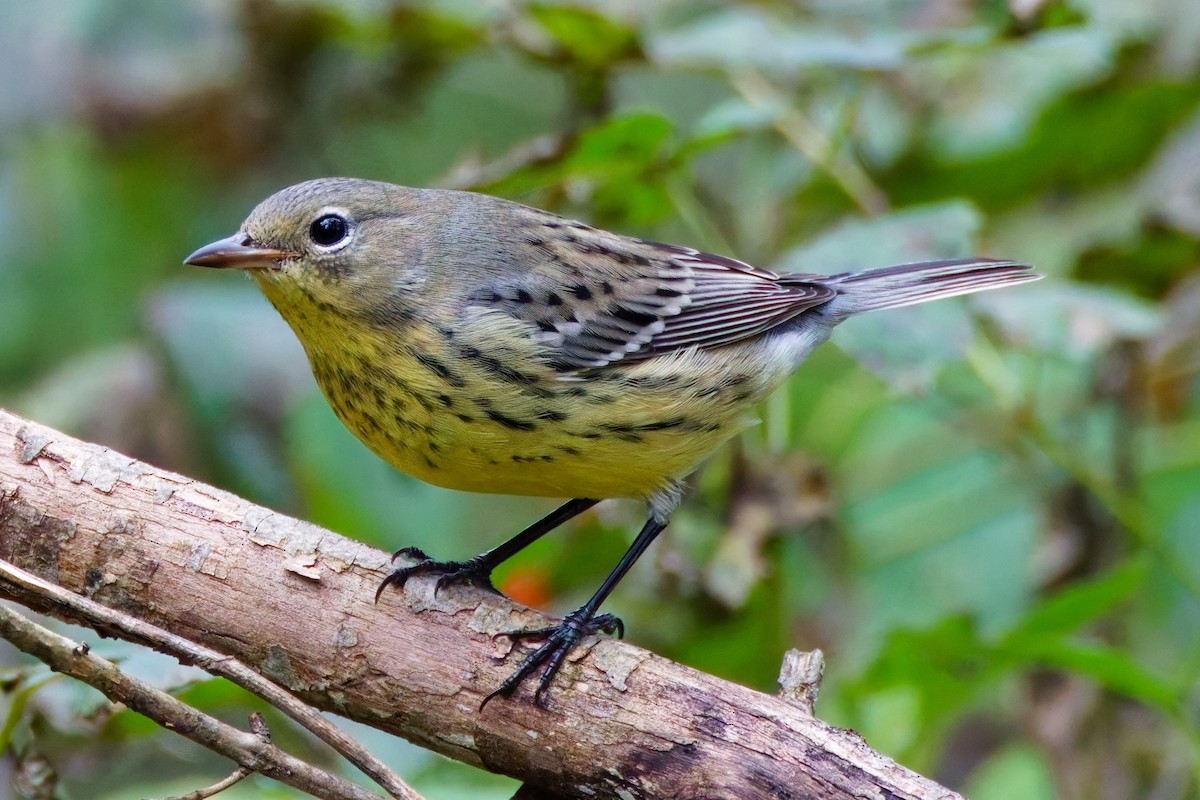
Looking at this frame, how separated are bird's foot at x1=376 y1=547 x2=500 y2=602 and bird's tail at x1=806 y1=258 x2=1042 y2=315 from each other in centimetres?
165

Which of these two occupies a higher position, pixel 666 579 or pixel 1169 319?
pixel 1169 319

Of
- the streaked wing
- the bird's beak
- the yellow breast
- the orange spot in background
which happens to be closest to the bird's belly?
the yellow breast

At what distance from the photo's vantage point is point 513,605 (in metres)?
3.43

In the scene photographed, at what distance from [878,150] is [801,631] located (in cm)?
208

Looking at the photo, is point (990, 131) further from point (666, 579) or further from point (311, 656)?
Result: point (311, 656)

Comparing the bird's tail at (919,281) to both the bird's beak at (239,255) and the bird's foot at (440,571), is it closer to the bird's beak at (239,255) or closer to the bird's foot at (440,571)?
the bird's foot at (440,571)

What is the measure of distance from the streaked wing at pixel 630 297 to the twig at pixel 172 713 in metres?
1.60

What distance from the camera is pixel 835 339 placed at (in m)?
4.21

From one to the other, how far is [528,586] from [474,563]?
0.98 metres

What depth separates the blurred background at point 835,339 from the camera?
4.26 metres

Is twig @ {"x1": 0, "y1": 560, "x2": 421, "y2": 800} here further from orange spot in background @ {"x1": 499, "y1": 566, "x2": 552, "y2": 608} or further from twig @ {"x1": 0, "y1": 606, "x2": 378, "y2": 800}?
orange spot in background @ {"x1": 499, "y1": 566, "x2": 552, "y2": 608}

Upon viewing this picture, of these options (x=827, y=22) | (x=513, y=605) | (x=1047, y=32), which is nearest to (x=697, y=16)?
(x=827, y=22)

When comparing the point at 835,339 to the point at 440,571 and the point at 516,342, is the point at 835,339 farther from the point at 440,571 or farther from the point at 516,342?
the point at 440,571

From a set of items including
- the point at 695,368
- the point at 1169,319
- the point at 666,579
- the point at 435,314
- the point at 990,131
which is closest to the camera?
the point at 435,314
